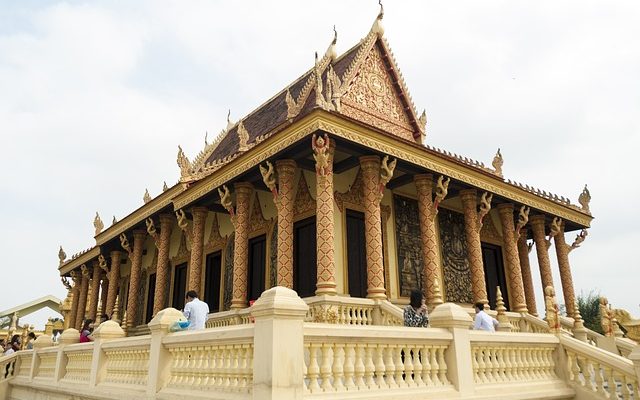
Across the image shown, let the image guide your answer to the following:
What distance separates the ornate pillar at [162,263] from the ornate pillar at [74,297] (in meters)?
9.20

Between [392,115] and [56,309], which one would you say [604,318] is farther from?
Answer: [56,309]

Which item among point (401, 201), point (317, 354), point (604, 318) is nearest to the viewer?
point (317, 354)

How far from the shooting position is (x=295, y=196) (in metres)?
10.1

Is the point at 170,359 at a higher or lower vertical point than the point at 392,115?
lower

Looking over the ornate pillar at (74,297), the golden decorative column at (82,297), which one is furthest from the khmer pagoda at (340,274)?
the ornate pillar at (74,297)

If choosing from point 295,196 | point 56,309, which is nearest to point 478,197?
point 295,196

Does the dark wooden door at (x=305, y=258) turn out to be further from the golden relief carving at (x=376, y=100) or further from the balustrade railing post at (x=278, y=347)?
the balustrade railing post at (x=278, y=347)

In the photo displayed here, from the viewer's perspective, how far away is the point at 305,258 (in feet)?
31.7

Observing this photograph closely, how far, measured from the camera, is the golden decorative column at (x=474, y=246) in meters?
9.93

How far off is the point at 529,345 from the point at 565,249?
8.61m

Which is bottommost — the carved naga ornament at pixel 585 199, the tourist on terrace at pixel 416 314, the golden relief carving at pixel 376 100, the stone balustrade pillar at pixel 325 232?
the tourist on terrace at pixel 416 314

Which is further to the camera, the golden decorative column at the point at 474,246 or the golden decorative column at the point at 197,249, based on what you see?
the golden decorative column at the point at 197,249

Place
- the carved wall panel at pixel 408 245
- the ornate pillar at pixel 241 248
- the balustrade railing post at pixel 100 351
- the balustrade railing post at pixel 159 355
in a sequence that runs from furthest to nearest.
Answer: the carved wall panel at pixel 408 245, the ornate pillar at pixel 241 248, the balustrade railing post at pixel 100 351, the balustrade railing post at pixel 159 355

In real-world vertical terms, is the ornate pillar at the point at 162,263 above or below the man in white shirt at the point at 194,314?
above
